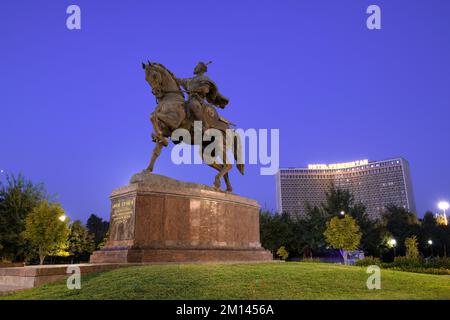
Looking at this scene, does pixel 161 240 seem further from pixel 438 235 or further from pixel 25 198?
pixel 438 235

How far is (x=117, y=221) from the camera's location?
1103cm

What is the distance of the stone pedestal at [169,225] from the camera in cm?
1037

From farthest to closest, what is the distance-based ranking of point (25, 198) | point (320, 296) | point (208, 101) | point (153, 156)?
point (25, 198), point (208, 101), point (153, 156), point (320, 296)

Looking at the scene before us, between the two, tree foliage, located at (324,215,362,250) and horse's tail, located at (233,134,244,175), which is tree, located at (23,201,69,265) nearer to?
horse's tail, located at (233,134,244,175)

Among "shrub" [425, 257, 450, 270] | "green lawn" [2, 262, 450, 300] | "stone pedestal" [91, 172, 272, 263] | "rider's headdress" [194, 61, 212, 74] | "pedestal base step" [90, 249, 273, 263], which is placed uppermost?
"rider's headdress" [194, 61, 212, 74]

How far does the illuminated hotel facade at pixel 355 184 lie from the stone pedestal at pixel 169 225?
105m

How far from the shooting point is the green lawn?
6406 mm

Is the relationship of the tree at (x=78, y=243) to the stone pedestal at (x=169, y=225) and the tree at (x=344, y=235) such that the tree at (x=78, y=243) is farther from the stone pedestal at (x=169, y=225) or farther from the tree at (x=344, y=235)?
the stone pedestal at (x=169, y=225)

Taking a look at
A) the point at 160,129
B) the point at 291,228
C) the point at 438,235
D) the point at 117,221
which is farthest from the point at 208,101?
the point at 438,235

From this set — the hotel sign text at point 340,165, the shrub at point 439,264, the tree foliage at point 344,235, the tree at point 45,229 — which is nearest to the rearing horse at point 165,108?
the shrub at point 439,264

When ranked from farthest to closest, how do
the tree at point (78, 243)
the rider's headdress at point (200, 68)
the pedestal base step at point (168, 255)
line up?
the tree at point (78, 243), the rider's headdress at point (200, 68), the pedestal base step at point (168, 255)

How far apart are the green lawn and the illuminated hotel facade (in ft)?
357

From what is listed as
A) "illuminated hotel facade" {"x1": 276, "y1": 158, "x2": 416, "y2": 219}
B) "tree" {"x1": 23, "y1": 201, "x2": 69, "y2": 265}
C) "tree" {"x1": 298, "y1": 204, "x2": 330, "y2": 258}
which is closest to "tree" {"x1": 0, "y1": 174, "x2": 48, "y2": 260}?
"tree" {"x1": 23, "y1": 201, "x2": 69, "y2": 265}

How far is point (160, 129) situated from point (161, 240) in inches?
148
